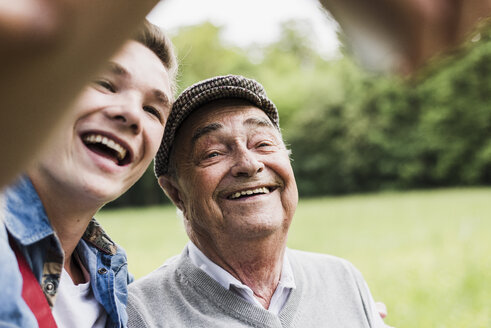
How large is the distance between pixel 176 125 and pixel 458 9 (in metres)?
2.00

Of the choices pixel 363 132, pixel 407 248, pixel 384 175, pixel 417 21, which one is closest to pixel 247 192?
pixel 417 21

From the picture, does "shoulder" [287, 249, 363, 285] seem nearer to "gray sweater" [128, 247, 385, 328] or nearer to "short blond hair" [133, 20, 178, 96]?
"gray sweater" [128, 247, 385, 328]

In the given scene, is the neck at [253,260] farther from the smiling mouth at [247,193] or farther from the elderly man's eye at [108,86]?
the elderly man's eye at [108,86]

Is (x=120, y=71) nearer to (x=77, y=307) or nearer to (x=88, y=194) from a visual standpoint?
(x=88, y=194)

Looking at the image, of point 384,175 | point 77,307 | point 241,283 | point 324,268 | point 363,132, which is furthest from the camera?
point 384,175

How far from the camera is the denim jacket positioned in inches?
50.6

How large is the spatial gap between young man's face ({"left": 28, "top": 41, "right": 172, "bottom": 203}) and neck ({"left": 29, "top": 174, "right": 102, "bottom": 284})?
0.02 metres

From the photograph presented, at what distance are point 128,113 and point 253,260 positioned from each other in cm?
94

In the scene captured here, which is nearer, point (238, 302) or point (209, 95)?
point (238, 302)

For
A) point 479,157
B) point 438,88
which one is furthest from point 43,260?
point 479,157

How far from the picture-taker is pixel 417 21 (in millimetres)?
346

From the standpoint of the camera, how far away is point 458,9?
0.34 metres

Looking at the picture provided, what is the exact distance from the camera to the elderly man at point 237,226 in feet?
6.96

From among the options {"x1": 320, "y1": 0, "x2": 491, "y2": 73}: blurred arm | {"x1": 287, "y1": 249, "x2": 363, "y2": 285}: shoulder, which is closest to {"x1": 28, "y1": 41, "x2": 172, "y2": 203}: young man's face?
{"x1": 287, "y1": 249, "x2": 363, "y2": 285}: shoulder
